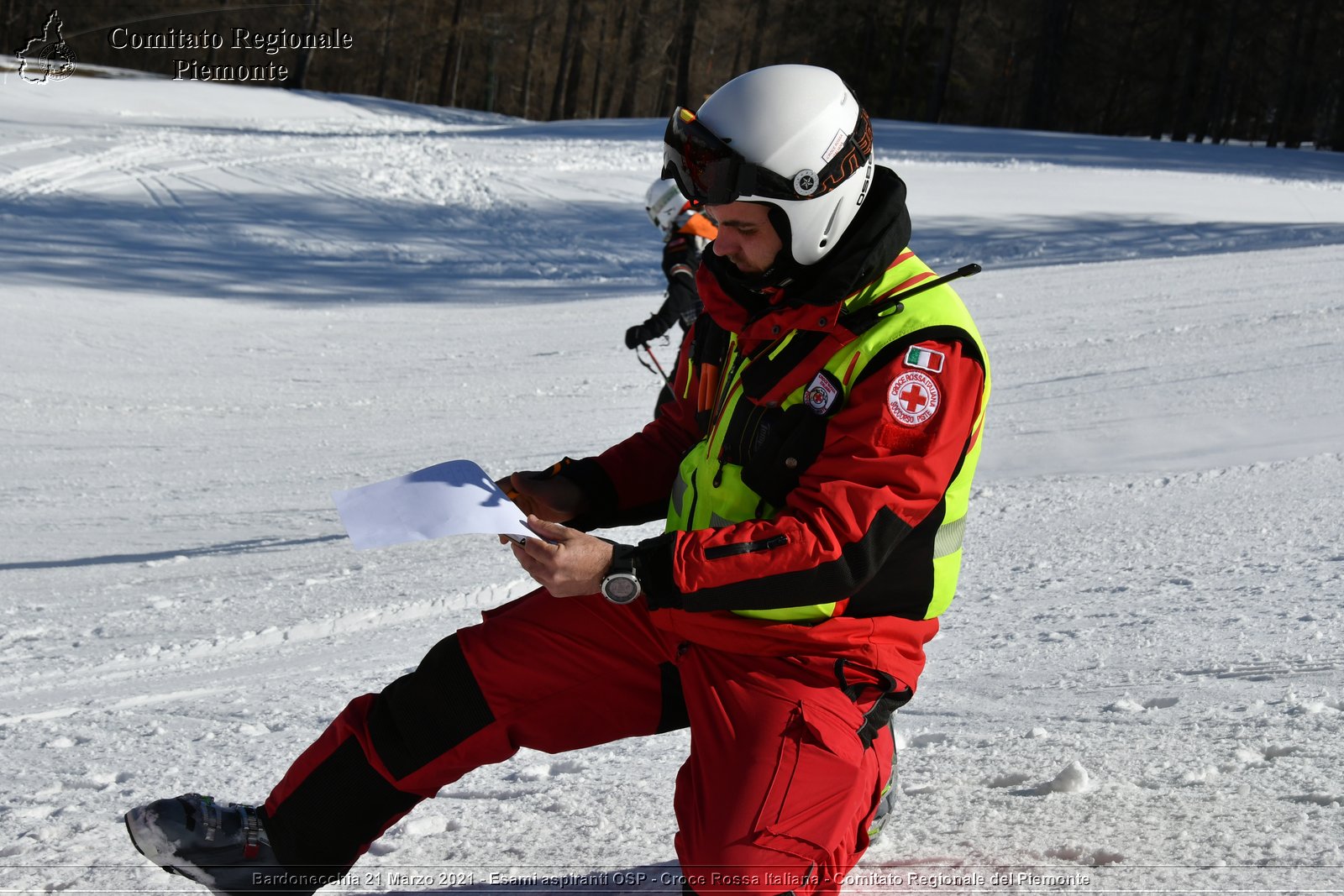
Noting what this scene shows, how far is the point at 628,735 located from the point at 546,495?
1.68 feet

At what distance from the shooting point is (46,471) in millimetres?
7195

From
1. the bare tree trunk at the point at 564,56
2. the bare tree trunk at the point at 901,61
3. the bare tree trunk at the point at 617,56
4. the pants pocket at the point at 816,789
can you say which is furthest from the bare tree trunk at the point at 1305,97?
the pants pocket at the point at 816,789

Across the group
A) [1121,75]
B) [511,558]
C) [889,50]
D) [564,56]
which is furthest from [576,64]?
[511,558]

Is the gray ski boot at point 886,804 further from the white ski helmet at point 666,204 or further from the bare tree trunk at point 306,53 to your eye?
the bare tree trunk at point 306,53

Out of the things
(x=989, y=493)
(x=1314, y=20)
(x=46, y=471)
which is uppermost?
(x=1314, y=20)

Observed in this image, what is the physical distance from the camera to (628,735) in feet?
8.25

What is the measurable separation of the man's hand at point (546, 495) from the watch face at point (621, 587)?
52 cm

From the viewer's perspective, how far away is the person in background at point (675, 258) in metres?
6.54

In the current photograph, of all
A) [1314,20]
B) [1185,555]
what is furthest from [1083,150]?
[1185,555]

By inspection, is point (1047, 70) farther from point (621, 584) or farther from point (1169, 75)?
point (621, 584)

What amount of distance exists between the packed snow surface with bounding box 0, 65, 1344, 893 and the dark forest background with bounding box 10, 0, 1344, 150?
74.7 ft

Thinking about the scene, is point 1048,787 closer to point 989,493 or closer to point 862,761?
point 862,761

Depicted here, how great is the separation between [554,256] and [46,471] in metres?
10.1

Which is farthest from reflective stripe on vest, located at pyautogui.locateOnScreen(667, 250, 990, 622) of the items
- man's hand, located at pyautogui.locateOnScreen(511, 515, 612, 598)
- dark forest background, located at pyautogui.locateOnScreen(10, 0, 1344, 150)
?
dark forest background, located at pyautogui.locateOnScreen(10, 0, 1344, 150)
